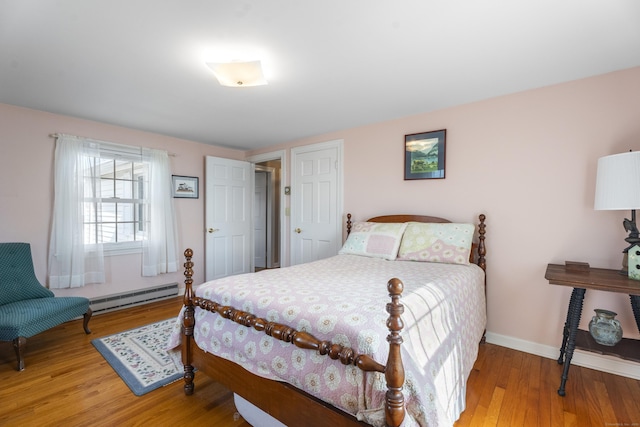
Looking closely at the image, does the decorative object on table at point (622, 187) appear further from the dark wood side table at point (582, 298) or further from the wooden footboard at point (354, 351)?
the wooden footboard at point (354, 351)

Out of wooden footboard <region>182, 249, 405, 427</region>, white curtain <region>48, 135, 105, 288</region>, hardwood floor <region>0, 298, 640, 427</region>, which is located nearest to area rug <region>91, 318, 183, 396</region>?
hardwood floor <region>0, 298, 640, 427</region>

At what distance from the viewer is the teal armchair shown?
213 centimetres

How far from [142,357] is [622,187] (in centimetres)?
364

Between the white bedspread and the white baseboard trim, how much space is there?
0.67m

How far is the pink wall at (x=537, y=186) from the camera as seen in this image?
215 centimetres

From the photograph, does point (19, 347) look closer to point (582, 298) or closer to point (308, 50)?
point (308, 50)

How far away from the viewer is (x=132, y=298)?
3578 millimetres

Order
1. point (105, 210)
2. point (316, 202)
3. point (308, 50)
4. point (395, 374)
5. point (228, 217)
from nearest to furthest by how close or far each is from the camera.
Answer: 1. point (395, 374)
2. point (308, 50)
3. point (105, 210)
4. point (316, 202)
5. point (228, 217)

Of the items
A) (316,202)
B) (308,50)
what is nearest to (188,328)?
(308,50)

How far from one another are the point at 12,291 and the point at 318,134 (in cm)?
351

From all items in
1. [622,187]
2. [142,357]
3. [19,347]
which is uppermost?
[622,187]

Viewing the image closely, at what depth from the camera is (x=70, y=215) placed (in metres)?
3.12

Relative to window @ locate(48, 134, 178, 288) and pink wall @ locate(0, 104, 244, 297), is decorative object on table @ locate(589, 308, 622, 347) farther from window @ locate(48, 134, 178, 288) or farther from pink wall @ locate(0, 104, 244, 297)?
pink wall @ locate(0, 104, 244, 297)

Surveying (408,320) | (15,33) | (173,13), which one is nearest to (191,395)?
(408,320)
